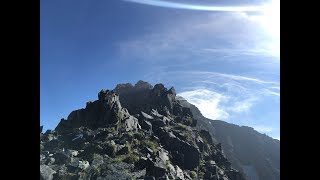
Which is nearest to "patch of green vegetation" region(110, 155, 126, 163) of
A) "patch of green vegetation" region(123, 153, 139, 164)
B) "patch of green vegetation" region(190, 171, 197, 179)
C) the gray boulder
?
"patch of green vegetation" region(123, 153, 139, 164)

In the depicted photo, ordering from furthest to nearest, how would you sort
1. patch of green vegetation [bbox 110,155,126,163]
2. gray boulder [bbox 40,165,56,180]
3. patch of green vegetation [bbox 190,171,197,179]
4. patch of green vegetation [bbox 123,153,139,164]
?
patch of green vegetation [bbox 190,171,197,179], patch of green vegetation [bbox 110,155,126,163], patch of green vegetation [bbox 123,153,139,164], gray boulder [bbox 40,165,56,180]

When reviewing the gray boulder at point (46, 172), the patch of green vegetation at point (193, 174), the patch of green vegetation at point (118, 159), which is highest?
the patch of green vegetation at point (118, 159)

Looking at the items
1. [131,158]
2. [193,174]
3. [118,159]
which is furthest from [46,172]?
[193,174]

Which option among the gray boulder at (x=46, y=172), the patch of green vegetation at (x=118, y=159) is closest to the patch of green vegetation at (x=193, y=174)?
the patch of green vegetation at (x=118, y=159)

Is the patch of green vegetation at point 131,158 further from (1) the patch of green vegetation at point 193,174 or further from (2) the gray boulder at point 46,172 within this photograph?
(2) the gray boulder at point 46,172

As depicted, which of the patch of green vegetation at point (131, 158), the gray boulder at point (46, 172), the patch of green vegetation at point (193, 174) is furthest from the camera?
the patch of green vegetation at point (193, 174)

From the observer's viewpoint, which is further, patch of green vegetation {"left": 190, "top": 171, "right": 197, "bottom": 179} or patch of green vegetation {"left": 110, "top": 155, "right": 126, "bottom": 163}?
patch of green vegetation {"left": 190, "top": 171, "right": 197, "bottom": 179}

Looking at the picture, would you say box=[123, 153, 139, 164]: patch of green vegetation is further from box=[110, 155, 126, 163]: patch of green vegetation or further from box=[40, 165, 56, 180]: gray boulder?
box=[40, 165, 56, 180]: gray boulder

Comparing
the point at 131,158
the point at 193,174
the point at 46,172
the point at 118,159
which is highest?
the point at 131,158

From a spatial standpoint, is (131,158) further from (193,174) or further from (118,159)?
(193,174)

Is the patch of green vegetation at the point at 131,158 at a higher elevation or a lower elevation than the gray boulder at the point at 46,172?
higher
